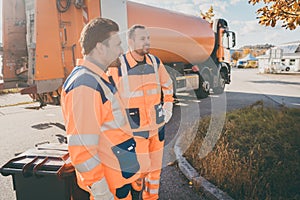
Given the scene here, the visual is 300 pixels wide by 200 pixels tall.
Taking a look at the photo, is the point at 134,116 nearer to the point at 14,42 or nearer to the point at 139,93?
the point at 139,93

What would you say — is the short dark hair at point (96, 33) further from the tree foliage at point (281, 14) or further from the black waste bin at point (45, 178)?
the tree foliage at point (281, 14)

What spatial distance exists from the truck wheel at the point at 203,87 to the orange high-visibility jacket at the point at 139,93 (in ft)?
24.6

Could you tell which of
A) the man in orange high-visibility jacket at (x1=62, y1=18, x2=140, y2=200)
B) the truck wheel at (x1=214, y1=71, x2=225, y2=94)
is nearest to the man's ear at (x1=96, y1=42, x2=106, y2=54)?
the man in orange high-visibility jacket at (x1=62, y1=18, x2=140, y2=200)

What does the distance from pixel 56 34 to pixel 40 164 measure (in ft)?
11.8

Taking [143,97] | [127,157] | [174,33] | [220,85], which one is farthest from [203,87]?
[127,157]

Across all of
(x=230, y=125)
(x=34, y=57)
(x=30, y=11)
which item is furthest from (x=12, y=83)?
(x=230, y=125)

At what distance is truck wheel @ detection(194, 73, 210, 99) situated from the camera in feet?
32.6

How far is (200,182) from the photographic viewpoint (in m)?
3.04

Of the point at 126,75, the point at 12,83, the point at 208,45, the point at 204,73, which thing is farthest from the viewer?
the point at 204,73

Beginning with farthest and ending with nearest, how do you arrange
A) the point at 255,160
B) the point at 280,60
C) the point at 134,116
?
1. the point at 280,60
2. the point at 255,160
3. the point at 134,116

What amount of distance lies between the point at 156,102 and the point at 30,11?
4161 mm

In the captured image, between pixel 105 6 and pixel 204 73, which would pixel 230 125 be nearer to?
pixel 105 6

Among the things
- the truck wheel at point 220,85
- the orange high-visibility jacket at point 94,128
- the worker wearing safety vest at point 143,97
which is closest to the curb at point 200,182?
the worker wearing safety vest at point 143,97

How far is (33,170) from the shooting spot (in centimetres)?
195
